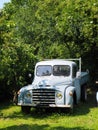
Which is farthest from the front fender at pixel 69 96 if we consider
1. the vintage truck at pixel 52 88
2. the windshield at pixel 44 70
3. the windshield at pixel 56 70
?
the windshield at pixel 44 70

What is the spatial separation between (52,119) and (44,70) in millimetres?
3738

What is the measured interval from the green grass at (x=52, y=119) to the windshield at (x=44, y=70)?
174cm

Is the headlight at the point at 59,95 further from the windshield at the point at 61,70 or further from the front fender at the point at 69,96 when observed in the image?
the windshield at the point at 61,70

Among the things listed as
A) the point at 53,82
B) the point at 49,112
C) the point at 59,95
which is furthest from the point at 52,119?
the point at 53,82

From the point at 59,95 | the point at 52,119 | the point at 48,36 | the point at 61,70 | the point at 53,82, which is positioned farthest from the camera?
the point at 48,36

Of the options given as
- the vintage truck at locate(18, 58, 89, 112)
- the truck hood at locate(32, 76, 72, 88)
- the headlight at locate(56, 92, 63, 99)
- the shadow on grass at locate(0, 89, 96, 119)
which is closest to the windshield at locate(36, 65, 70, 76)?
the vintage truck at locate(18, 58, 89, 112)

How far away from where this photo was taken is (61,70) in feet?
59.3

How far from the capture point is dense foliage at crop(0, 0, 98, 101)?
66.2 feet

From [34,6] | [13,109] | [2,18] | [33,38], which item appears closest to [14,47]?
[13,109]

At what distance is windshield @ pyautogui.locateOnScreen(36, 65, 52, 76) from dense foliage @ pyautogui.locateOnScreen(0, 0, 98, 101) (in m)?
1.69

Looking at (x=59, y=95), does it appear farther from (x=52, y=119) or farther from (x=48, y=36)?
(x=48, y=36)

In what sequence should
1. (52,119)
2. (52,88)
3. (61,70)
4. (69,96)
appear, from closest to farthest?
1. (52,119)
2. (69,96)
3. (52,88)
4. (61,70)

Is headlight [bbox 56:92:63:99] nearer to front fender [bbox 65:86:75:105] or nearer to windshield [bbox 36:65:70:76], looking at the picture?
front fender [bbox 65:86:75:105]

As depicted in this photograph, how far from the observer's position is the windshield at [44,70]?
18078 mm
